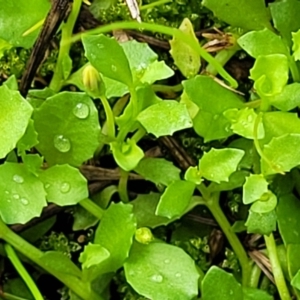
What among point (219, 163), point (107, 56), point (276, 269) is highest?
point (107, 56)

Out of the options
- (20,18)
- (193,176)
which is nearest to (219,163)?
(193,176)

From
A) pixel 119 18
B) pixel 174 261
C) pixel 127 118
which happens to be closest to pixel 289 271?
pixel 174 261

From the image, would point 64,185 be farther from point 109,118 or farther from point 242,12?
point 242,12

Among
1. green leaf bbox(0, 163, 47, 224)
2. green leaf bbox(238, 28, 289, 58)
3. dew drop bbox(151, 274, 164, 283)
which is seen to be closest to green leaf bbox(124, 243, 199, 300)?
dew drop bbox(151, 274, 164, 283)

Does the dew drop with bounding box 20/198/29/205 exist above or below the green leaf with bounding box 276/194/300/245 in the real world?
above

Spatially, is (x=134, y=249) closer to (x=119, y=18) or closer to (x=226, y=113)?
(x=226, y=113)

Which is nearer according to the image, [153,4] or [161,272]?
[161,272]

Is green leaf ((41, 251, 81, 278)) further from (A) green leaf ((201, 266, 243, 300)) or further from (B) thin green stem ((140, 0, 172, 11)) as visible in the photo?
(B) thin green stem ((140, 0, 172, 11))

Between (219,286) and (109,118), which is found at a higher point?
(109,118)
